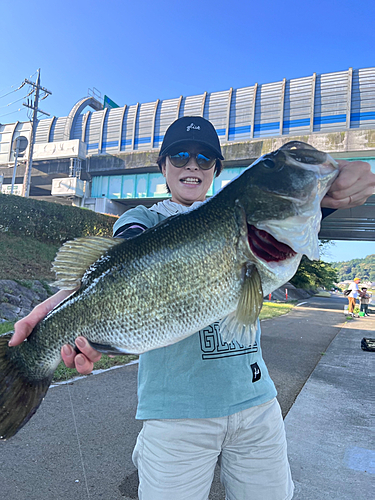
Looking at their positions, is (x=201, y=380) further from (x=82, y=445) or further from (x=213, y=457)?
(x=82, y=445)

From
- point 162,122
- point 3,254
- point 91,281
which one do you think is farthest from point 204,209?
point 162,122

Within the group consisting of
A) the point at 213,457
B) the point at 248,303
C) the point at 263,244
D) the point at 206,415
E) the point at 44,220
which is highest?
the point at 44,220

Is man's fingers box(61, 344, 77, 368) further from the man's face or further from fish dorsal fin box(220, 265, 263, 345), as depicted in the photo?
the man's face

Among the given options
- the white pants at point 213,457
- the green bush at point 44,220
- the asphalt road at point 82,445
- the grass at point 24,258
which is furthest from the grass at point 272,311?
the white pants at point 213,457

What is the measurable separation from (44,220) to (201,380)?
12398mm

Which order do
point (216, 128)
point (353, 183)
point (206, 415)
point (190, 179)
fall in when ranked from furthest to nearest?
point (216, 128)
point (190, 179)
point (206, 415)
point (353, 183)

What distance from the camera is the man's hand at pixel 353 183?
1354mm

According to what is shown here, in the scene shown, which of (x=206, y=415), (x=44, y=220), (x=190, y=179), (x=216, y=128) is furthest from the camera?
(x=216, y=128)

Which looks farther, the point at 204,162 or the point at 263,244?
the point at 204,162

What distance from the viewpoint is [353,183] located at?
136 centimetres

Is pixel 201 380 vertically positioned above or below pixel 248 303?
below

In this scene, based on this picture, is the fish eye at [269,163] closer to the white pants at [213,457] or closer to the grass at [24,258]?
the white pants at [213,457]

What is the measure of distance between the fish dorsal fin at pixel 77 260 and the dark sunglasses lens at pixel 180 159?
66 centimetres

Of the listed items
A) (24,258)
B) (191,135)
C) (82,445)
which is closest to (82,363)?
(191,135)
